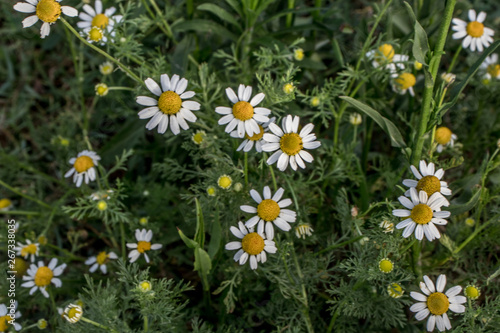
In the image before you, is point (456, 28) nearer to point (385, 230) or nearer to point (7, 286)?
point (385, 230)

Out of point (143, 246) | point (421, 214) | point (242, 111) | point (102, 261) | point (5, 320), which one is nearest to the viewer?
point (421, 214)

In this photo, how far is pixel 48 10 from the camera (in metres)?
1.44

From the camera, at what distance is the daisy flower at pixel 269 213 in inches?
58.1

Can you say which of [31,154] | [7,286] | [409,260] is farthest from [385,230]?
[31,154]

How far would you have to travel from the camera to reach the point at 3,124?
2.77 meters

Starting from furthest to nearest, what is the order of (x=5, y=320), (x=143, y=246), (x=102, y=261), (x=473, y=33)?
1. (x=473, y=33)
2. (x=102, y=261)
3. (x=143, y=246)
4. (x=5, y=320)

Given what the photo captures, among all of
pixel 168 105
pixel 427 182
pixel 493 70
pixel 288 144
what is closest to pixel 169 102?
pixel 168 105

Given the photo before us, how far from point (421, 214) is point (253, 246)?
0.54 m

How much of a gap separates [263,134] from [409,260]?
76cm

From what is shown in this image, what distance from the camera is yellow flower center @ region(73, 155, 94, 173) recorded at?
1822mm

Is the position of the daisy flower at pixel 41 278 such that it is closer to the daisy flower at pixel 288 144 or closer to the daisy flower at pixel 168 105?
the daisy flower at pixel 168 105

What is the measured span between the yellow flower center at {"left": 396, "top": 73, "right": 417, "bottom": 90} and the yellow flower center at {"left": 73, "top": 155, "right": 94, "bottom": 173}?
135cm

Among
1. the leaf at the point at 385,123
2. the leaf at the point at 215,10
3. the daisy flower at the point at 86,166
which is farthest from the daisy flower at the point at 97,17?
the leaf at the point at 385,123

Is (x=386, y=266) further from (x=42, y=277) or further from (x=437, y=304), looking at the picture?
(x=42, y=277)
